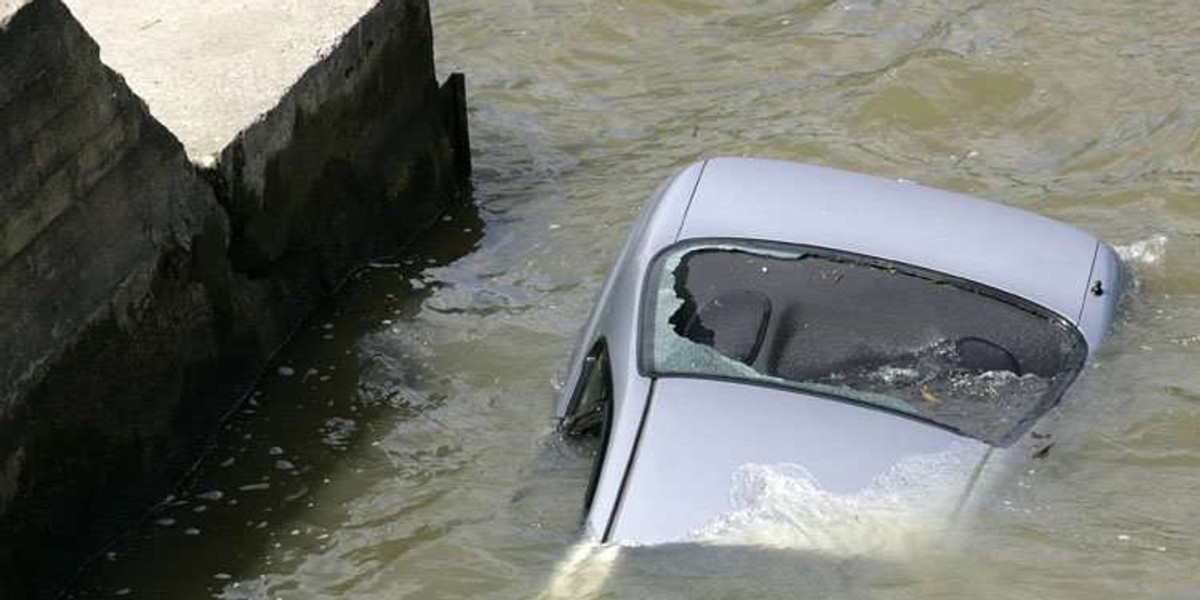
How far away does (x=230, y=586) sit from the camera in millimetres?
4840

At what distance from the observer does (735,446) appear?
13.9ft

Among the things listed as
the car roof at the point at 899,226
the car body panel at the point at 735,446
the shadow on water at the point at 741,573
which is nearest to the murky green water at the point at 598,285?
the shadow on water at the point at 741,573

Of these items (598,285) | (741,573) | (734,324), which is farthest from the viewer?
(598,285)

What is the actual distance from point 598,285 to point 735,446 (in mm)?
2476

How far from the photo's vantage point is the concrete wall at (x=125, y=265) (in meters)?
4.70

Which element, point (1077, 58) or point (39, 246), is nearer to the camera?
point (39, 246)

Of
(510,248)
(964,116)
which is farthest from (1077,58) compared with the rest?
(510,248)

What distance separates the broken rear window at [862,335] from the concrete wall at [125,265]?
1518mm

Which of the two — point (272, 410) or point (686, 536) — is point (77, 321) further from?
point (686, 536)

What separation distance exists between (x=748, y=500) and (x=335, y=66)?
2.94 meters

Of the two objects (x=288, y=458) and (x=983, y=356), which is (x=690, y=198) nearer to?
(x=983, y=356)

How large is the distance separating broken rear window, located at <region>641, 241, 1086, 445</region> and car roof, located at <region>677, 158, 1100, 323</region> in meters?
0.09

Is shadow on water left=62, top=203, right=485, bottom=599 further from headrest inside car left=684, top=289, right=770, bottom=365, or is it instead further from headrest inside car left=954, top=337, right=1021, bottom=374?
headrest inside car left=954, top=337, right=1021, bottom=374

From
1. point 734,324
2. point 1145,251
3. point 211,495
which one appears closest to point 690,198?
point 734,324
